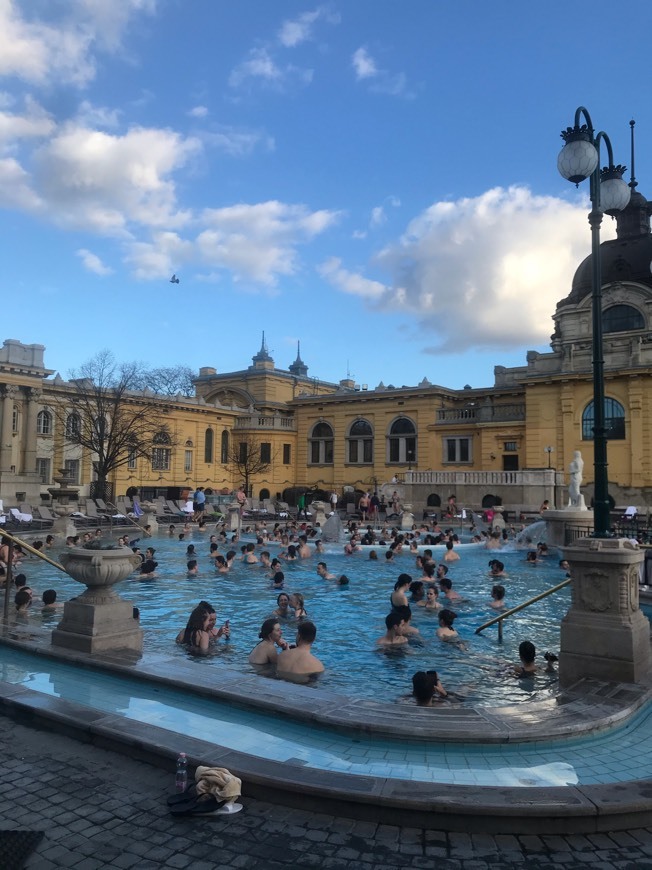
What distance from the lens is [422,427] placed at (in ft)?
161

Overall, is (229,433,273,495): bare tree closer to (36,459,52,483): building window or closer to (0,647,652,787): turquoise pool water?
(36,459,52,483): building window

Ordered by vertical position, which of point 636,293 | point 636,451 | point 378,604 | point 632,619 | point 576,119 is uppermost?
point 636,293

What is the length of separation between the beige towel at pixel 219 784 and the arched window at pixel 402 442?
→ 45417mm

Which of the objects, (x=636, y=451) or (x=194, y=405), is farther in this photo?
(x=194, y=405)

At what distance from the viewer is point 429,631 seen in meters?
12.0

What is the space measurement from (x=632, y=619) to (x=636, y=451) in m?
33.7

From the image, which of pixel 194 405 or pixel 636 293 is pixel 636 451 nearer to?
pixel 636 293

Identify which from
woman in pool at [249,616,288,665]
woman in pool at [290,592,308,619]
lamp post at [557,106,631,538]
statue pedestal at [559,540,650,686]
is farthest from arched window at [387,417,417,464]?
statue pedestal at [559,540,650,686]

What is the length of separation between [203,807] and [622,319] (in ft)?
140

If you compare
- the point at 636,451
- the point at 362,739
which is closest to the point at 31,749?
the point at 362,739

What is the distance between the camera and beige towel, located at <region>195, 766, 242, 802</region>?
4461mm

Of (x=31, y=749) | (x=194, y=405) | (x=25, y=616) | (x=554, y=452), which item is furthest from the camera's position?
(x=194, y=405)

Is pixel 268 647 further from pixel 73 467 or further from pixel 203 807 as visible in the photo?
pixel 73 467

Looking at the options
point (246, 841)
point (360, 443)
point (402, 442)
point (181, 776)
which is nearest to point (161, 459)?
point (360, 443)
